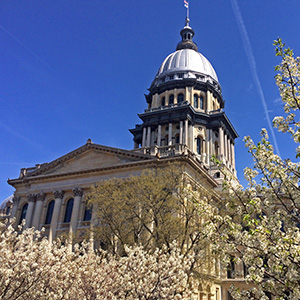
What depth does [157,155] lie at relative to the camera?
37438mm

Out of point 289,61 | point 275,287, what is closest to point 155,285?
point 275,287

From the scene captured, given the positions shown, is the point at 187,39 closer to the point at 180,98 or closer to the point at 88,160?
the point at 180,98

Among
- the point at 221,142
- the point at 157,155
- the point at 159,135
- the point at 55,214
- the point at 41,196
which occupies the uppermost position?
the point at 159,135

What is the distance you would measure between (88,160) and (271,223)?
3460 cm

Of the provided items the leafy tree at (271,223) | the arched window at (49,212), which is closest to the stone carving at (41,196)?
the arched window at (49,212)

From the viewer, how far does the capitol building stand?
39031 millimetres

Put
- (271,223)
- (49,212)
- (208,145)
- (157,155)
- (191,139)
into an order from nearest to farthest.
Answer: (271,223), (157,155), (49,212), (191,139), (208,145)

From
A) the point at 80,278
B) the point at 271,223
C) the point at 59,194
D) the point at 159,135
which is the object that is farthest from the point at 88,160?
the point at 271,223

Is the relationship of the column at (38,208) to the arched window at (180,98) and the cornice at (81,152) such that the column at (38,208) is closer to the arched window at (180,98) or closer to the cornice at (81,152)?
the cornice at (81,152)

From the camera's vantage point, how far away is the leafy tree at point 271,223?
8078mm

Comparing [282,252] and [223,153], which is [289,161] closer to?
[282,252]

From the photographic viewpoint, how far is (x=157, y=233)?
25.3 m

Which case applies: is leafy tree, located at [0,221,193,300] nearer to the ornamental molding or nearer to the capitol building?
the capitol building

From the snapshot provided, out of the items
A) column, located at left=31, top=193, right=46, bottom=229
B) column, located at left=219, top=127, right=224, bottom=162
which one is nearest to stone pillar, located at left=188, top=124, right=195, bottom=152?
column, located at left=219, top=127, right=224, bottom=162
